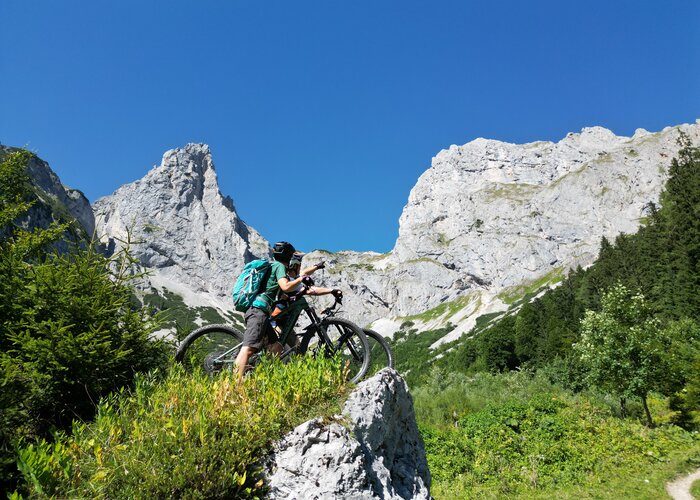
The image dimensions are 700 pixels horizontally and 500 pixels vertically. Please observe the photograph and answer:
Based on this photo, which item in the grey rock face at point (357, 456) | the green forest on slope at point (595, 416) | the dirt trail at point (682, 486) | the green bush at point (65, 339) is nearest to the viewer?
the grey rock face at point (357, 456)

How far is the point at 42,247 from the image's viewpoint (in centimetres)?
1209

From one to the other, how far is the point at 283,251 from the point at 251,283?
35.7 inches

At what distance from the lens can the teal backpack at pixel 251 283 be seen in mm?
8148

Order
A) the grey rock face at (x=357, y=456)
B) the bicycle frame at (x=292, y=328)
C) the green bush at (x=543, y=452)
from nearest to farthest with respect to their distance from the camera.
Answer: the grey rock face at (x=357, y=456) < the bicycle frame at (x=292, y=328) < the green bush at (x=543, y=452)

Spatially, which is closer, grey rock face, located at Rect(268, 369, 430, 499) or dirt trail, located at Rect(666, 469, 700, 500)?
grey rock face, located at Rect(268, 369, 430, 499)

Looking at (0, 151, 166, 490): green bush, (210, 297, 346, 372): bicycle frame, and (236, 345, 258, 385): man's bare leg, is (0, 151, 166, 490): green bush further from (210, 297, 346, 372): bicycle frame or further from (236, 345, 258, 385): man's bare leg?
(236, 345, 258, 385): man's bare leg

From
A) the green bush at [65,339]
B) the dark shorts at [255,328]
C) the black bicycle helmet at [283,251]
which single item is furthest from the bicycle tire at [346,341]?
the green bush at [65,339]

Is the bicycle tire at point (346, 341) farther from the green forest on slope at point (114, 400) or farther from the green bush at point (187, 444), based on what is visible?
the green bush at point (187, 444)

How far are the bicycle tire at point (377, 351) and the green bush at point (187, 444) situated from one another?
182 cm

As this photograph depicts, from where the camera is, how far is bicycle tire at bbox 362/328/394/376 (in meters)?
8.38

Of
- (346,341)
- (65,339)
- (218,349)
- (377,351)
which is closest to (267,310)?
(346,341)

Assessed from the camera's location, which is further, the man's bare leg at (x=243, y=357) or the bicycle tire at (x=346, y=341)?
the bicycle tire at (x=346, y=341)

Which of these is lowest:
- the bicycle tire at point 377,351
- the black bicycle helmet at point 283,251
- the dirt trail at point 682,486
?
the dirt trail at point 682,486

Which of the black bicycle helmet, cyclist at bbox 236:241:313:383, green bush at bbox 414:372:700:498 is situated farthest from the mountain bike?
green bush at bbox 414:372:700:498
